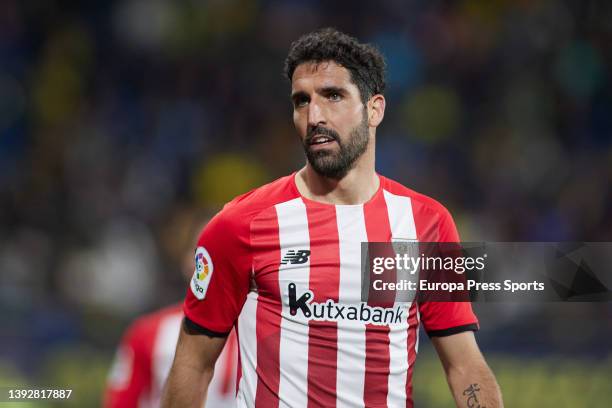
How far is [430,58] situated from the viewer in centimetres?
1007

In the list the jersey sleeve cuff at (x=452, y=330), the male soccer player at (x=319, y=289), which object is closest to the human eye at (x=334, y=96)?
the male soccer player at (x=319, y=289)

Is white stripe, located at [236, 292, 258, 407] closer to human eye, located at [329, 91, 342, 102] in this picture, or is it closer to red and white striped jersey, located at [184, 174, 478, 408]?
red and white striped jersey, located at [184, 174, 478, 408]

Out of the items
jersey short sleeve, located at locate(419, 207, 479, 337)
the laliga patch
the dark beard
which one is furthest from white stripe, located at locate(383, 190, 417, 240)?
the laliga patch

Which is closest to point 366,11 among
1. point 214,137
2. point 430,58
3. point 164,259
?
point 430,58

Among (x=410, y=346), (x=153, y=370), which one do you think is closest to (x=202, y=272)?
(x=410, y=346)

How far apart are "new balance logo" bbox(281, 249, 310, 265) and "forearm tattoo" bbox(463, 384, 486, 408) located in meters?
0.77

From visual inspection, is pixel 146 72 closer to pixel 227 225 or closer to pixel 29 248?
pixel 29 248

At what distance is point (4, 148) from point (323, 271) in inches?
267

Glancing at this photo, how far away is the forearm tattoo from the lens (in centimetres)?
357

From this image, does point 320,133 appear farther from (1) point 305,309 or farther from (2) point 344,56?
(1) point 305,309

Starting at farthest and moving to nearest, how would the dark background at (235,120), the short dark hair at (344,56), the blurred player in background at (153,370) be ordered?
the dark background at (235,120) → the blurred player in background at (153,370) → the short dark hair at (344,56)

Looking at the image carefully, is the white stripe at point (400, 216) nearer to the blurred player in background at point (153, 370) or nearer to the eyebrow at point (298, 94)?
the eyebrow at point (298, 94)

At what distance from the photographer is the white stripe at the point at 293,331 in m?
3.45

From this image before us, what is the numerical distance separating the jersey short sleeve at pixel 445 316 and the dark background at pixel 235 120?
4.05 metres
